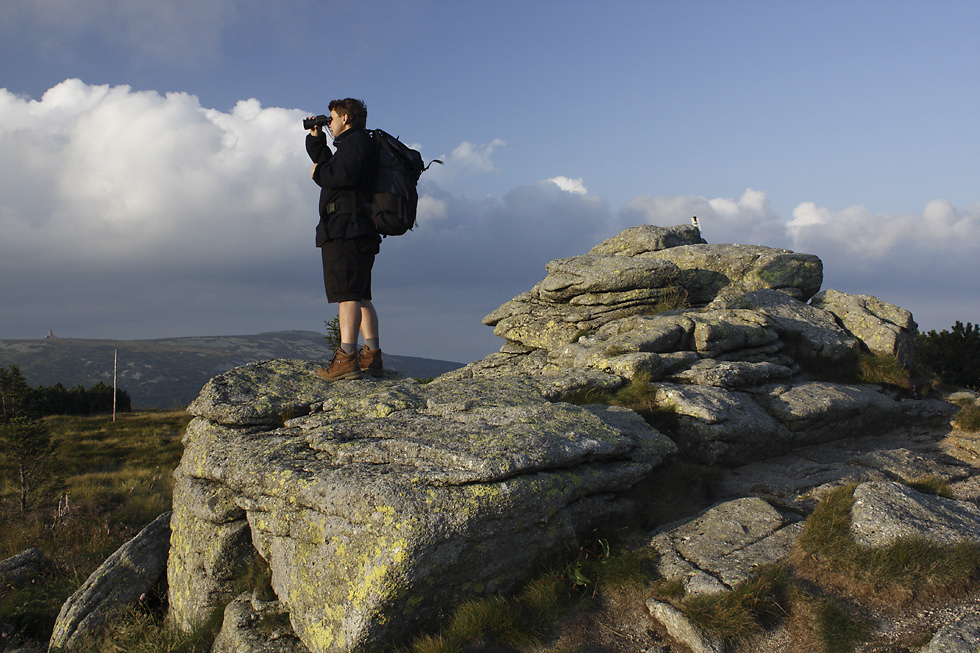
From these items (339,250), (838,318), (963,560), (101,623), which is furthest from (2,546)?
(838,318)

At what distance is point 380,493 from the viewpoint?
20.5 feet

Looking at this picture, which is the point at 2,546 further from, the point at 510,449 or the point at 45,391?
the point at 45,391

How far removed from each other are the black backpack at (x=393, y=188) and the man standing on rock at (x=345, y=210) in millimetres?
177

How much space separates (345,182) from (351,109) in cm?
145

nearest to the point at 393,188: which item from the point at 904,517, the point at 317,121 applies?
the point at 317,121

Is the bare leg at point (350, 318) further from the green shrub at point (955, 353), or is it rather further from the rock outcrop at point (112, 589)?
the green shrub at point (955, 353)

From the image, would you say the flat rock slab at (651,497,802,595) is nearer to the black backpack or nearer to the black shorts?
the black shorts

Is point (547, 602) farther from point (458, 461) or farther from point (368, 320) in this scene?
point (368, 320)

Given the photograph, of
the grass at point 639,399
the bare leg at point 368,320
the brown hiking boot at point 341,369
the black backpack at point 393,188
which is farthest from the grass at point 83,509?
the grass at point 639,399

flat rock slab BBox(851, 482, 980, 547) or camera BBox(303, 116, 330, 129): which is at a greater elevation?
camera BBox(303, 116, 330, 129)

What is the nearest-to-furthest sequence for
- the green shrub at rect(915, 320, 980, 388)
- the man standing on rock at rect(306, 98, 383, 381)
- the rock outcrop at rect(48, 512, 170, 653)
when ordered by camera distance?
1. the rock outcrop at rect(48, 512, 170, 653)
2. the man standing on rock at rect(306, 98, 383, 381)
3. the green shrub at rect(915, 320, 980, 388)

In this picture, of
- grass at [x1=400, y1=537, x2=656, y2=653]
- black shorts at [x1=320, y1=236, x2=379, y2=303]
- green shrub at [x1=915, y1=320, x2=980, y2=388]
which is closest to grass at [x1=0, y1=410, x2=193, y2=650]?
black shorts at [x1=320, y1=236, x2=379, y2=303]

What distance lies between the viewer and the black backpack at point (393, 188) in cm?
966

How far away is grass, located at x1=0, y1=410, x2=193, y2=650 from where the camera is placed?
11.4m
